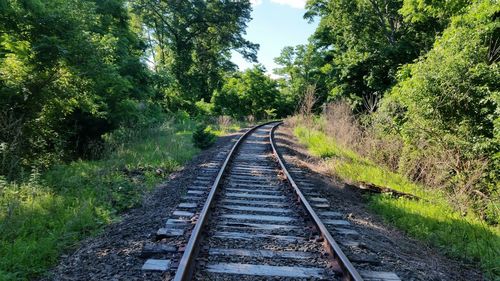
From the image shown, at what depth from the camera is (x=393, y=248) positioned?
510 centimetres

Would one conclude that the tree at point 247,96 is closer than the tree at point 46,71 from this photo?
No

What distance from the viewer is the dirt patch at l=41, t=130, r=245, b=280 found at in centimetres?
379

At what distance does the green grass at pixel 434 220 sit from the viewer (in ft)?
17.7

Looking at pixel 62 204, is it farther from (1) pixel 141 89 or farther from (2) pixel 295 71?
(2) pixel 295 71

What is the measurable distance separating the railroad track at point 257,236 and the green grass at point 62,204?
116 cm

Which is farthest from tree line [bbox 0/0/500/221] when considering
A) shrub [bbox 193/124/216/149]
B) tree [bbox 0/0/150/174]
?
shrub [bbox 193/124/216/149]

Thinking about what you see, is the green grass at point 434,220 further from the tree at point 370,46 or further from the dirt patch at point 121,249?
the tree at point 370,46

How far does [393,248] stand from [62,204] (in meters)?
4.98

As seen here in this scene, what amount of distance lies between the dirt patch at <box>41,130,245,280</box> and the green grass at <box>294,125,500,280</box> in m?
3.99

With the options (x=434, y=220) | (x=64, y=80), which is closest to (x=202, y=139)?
(x=64, y=80)

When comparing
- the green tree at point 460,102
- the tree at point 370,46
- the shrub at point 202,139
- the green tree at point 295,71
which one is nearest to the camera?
the green tree at point 460,102

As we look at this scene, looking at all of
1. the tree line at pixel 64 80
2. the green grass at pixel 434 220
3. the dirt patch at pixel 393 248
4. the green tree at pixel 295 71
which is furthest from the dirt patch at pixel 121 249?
the green tree at pixel 295 71

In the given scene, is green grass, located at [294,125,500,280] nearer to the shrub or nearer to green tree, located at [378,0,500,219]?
green tree, located at [378,0,500,219]

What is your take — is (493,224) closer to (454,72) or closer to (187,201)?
(454,72)
